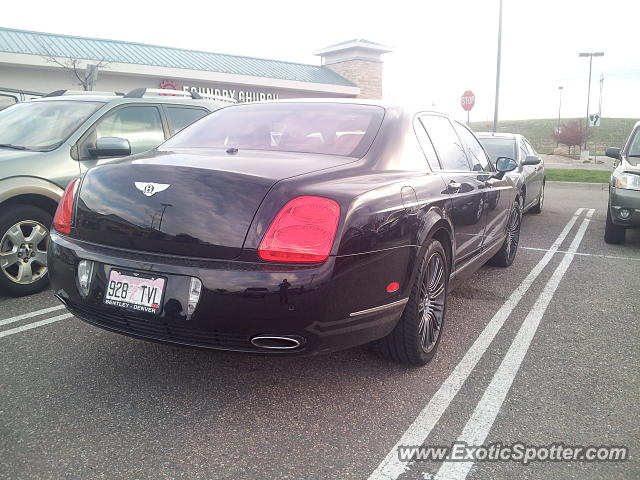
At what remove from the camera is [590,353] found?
141 inches

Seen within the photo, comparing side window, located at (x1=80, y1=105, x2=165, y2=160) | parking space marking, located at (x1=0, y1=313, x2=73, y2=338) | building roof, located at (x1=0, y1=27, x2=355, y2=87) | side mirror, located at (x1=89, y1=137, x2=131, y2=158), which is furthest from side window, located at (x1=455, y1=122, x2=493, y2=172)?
building roof, located at (x1=0, y1=27, x2=355, y2=87)

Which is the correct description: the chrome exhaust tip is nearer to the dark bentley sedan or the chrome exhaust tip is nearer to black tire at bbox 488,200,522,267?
the dark bentley sedan

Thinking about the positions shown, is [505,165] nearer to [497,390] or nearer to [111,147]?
[497,390]

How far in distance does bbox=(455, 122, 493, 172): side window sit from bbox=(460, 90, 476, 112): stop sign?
49.0 feet

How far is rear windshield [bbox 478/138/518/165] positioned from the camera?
8.94m

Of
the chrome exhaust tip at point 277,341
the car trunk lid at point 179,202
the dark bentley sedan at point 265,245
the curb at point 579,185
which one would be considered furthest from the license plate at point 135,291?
the curb at point 579,185

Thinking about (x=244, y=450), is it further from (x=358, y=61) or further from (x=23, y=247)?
(x=358, y=61)

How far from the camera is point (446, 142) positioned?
162 inches

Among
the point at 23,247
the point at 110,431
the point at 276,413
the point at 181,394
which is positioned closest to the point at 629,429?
the point at 276,413

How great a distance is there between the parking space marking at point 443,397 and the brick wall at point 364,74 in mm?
27473

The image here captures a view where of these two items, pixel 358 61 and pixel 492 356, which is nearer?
pixel 492 356

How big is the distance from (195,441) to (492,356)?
1.95 meters

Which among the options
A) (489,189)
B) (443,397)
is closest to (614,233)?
(489,189)

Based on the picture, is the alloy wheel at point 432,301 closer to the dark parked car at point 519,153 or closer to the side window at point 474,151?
the side window at point 474,151
